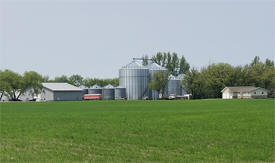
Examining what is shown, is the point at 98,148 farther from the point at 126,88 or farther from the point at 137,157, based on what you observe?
the point at 126,88

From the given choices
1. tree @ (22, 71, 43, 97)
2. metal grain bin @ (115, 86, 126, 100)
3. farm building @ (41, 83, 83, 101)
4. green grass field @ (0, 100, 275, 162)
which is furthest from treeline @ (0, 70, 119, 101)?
green grass field @ (0, 100, 275, 162)

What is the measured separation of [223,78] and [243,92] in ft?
25.2

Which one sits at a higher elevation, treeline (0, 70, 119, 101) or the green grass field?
treeline (0, 70, 119, 101)

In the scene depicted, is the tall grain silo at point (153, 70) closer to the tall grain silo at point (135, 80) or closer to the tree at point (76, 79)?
the tall grain silo at point (135, 80)

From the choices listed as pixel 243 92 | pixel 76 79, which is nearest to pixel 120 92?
pixel 243 92

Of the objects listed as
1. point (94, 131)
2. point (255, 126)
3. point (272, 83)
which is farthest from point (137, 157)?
point (272, 83)

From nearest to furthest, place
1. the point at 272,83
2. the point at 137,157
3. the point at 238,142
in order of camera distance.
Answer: the point at 137,157
the point at 238,142
the point at 272,83

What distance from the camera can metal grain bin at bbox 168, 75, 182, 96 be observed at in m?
137

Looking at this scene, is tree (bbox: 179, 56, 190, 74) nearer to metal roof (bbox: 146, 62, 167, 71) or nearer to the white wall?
metal roof (bbox: 146, 62, 167, 71)

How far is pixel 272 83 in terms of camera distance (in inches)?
4483

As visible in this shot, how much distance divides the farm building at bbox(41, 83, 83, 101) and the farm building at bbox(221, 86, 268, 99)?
49838 mm

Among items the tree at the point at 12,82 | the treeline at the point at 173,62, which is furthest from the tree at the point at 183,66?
the tree at the point at 12,82

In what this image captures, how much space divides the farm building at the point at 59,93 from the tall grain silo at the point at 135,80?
16.4m

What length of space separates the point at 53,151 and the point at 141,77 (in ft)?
375
